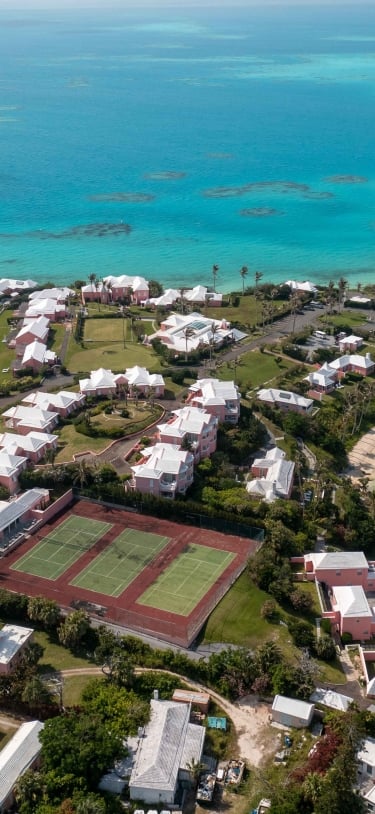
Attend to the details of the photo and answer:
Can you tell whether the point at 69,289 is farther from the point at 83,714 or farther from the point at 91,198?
the point at 83,714

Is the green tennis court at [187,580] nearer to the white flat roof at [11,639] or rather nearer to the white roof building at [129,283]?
the white flat roof at [11,639]

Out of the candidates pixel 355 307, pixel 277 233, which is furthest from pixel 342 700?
pixel 277 233

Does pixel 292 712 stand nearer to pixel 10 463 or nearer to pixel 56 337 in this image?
pixel 10 463

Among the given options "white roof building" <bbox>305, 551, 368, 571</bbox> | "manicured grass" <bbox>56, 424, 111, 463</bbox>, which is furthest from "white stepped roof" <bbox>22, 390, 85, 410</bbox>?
"white roof building" <bbox>305, 551, 368, 571</bbox>

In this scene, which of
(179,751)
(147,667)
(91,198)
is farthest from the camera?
(91,198)

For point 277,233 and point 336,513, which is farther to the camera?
point 277,233

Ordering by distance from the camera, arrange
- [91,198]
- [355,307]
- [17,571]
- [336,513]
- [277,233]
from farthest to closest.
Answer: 1. [91,198]
2. [277,233]
3. [355,307]
4. [336,513]
5. [17,571]

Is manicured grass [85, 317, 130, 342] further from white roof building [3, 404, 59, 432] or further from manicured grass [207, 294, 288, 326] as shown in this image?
white roof building [3, 404, 59, 432]
